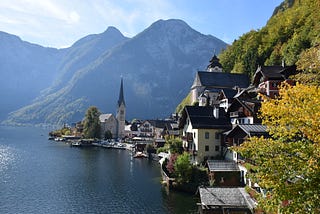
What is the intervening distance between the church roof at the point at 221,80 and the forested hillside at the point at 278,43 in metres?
10.3

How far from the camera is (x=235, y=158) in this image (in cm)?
4809

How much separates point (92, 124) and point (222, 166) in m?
118

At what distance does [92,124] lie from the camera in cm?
15562

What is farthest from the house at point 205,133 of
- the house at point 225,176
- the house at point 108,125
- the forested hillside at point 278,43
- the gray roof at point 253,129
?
the house at point 108,125

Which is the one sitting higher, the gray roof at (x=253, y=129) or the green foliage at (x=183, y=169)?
the gray roof at (x=253, y=129)

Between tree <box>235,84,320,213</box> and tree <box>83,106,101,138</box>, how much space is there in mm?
144997

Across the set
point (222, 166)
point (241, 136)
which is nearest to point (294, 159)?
point (241, 136)

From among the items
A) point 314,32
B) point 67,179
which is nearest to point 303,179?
point 67,179

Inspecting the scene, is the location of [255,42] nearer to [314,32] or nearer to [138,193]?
[314,32]

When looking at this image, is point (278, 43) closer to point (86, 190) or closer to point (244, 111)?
point (244, 111)

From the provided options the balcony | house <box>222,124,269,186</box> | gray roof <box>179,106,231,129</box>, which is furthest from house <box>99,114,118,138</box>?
house <box>222,124,269,186</box>

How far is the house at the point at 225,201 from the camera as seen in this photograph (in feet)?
109

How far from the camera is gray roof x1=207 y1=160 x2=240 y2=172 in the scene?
150 ft

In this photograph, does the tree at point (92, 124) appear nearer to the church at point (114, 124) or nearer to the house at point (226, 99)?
the church at point (114, 124)
